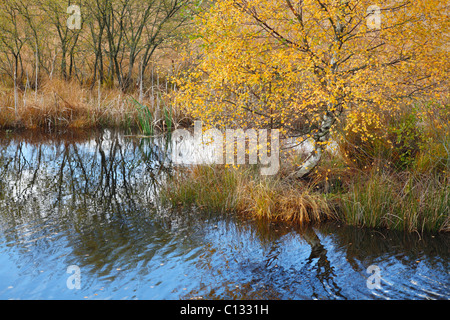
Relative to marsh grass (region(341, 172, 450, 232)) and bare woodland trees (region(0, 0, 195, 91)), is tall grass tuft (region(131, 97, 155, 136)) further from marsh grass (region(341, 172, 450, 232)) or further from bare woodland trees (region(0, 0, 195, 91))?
marsh grass (region(341, 172, 450, 232))

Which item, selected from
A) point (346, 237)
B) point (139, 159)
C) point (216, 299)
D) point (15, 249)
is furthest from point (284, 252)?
point (139, 159)

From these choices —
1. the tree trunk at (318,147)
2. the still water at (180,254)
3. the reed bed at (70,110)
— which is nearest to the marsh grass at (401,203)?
the still water at (180,254)

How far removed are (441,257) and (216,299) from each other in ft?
10.2

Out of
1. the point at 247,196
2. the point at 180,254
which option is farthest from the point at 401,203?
the point at 180,254

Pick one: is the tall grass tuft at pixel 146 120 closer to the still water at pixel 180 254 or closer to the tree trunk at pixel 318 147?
the still water at pixel 180 254

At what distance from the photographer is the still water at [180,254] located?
16.3 feet

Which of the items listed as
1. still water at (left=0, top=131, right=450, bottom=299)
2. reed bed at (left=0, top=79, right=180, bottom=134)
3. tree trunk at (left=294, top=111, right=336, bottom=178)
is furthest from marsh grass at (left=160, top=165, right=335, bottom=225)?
reed bed at (left=0, top=79, right=180, bottom=134)

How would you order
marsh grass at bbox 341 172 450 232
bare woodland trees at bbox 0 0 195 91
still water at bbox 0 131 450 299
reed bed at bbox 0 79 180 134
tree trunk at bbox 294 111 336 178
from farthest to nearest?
bare woodland trees at bbox 0 0 195 91
reed bed at bbox 0 79 180 134
tree trunk at bbox 294 111 336 178
marsh grass at bbox 341 172 450 232
still water at bbox 0 131 450 299

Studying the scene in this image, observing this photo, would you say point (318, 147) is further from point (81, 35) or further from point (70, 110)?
point (81, 35)

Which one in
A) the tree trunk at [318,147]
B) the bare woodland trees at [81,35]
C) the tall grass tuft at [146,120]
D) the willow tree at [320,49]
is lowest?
the tree trunk at [318,147]

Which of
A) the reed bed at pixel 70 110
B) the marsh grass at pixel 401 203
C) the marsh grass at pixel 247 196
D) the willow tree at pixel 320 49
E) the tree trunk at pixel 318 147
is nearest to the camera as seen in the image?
the marsh grass at pixel 401 203

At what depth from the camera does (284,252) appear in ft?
20.0

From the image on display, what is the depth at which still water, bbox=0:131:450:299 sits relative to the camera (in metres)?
4.96
